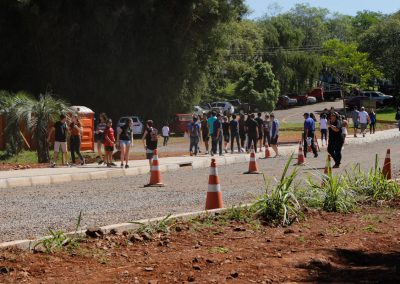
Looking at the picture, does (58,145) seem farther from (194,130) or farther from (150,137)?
A: (194,130)

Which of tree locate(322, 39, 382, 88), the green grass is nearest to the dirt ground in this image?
the green grass

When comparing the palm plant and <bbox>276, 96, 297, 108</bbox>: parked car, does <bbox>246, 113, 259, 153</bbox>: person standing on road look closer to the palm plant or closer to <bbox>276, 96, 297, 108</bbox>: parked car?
the palm plant

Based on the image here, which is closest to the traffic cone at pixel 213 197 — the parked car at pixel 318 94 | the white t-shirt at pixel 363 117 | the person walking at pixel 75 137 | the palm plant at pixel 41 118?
the person walking at pixel 75 137

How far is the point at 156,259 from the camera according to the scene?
26.0 feet

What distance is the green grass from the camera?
6300 cm

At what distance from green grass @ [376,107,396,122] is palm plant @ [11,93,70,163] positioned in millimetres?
39238

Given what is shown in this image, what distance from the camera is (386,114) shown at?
68938mm

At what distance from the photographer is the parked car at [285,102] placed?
83.6m

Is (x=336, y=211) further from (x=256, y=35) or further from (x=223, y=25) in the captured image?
(x=256, y=35)

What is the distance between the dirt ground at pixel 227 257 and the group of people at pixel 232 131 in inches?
753

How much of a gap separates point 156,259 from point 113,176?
13.8 metres

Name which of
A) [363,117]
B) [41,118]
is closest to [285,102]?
[363,117]

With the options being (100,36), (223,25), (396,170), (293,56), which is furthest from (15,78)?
(293,56)

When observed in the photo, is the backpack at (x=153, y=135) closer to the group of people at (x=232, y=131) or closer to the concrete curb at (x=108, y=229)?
the group of people at (x=232, y=131)
